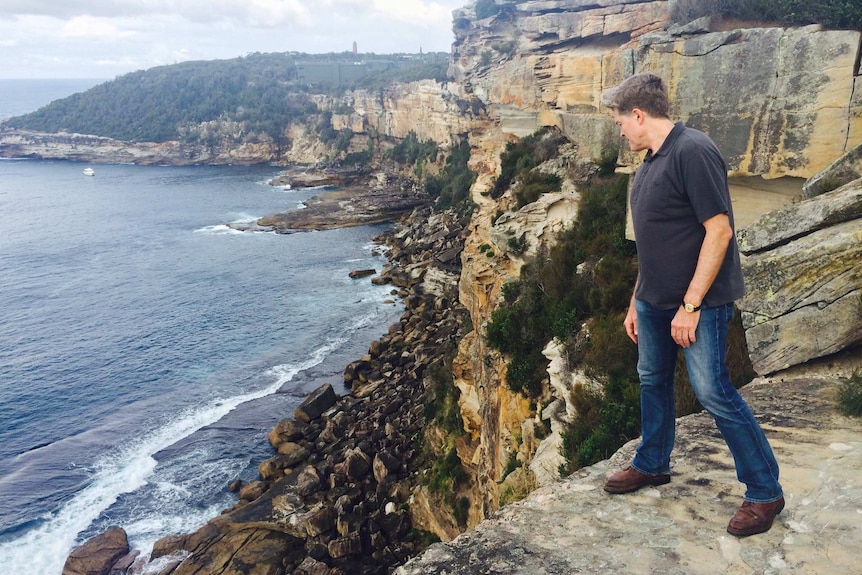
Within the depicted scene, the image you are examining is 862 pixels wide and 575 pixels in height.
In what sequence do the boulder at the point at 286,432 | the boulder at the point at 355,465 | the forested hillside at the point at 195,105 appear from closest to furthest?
1. the boulder at the point at 355,465
2. the boulder at the point at 286,432
3. the forested hillside at the point at 195,105

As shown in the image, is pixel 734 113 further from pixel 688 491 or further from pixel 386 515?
pixel 386 515

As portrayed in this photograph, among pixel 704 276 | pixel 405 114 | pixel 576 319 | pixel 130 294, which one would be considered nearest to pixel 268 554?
pixel 576 319

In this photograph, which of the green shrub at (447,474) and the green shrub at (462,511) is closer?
the green shrub at (462,511)

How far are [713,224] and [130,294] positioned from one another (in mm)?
41399

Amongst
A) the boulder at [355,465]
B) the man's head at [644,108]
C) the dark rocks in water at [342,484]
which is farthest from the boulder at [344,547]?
the man's head at [644,108]

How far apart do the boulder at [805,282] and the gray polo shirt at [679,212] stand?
239 cm

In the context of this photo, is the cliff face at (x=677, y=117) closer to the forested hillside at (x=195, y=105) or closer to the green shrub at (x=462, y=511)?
the green shrub at (x=462, y=511)

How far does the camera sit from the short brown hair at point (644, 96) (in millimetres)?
3693

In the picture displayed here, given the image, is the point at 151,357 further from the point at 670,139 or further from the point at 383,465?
the point at 670,139

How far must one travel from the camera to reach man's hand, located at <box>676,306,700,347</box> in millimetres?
3631

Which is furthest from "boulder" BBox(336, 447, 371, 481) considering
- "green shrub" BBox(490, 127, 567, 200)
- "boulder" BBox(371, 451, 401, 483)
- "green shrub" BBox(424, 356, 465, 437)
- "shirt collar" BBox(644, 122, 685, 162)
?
"shirt collar" BBox(644, 122, 685, 162)

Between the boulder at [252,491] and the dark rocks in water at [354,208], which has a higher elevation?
the dark rocks in water at [354,208]

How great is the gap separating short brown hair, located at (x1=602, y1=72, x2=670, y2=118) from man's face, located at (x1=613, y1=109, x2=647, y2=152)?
0.03 metres

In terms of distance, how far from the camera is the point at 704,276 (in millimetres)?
3494
